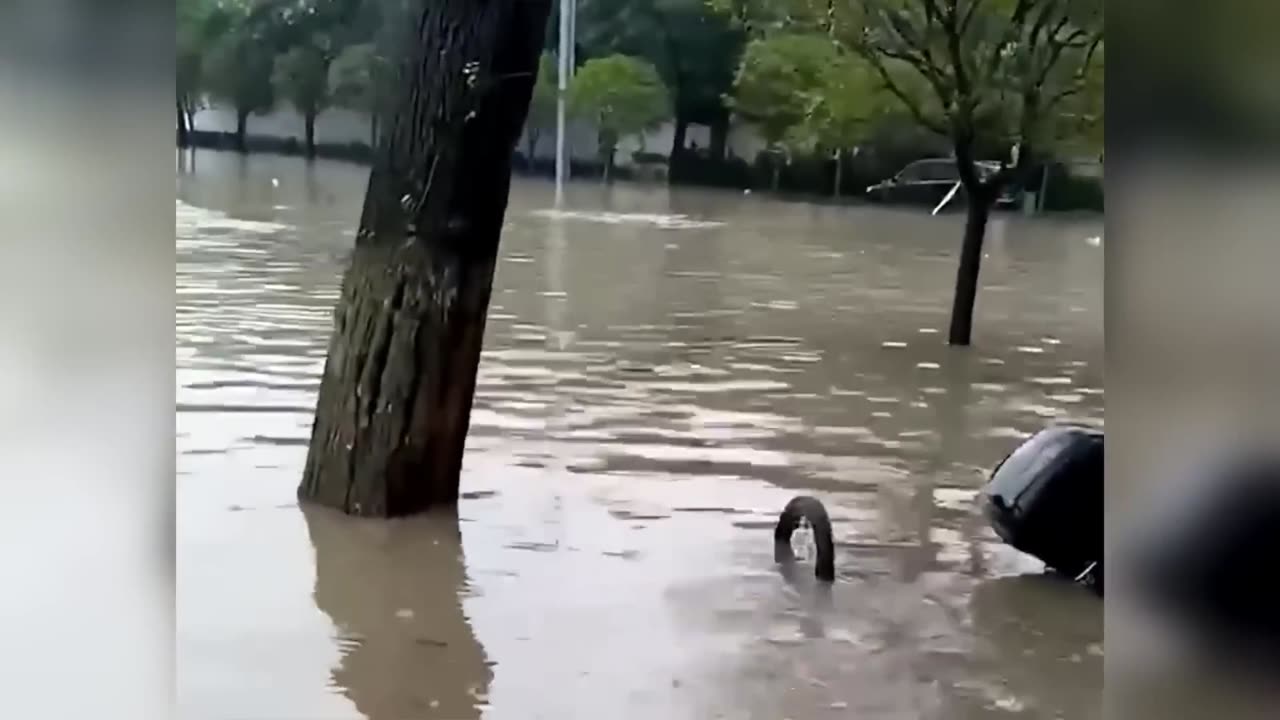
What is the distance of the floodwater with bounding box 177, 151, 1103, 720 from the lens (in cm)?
247

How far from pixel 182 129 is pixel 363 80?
10.3 feet

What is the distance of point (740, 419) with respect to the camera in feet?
17.0

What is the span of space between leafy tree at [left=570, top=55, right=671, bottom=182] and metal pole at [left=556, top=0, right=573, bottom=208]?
0.47 feet

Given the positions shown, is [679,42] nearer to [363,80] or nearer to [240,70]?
[363,80]

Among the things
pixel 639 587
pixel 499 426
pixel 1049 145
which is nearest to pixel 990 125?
pixel 1049 145

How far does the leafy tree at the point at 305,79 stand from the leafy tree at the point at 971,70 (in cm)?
371

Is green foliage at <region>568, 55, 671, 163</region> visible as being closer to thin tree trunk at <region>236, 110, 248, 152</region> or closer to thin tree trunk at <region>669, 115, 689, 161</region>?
thin tree trunk at <region>669, 115, 689, 161</region>

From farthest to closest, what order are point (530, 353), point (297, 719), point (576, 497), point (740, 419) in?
point (530, 353)
point (740, 419)
point (576, 497)
point (297, 719)

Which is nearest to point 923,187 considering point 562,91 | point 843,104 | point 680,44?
point 843,104

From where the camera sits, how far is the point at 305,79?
4086mm

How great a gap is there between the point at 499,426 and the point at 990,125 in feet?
11.5

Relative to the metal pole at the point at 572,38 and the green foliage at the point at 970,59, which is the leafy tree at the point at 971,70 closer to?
the green foliage at the point at 970,59
